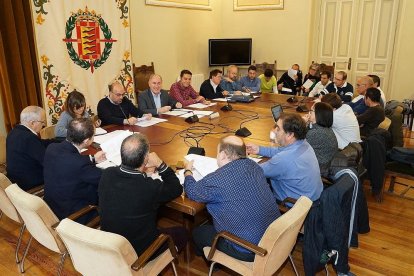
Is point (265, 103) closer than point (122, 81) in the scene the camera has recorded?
Yes

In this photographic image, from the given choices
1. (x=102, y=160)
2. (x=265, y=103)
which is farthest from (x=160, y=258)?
(x=265, y=103)

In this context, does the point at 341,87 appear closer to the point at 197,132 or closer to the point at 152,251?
the point at 197,132

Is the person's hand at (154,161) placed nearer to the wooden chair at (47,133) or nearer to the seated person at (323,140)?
the seated person at (323,140)

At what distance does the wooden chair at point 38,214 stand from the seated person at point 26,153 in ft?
2.09

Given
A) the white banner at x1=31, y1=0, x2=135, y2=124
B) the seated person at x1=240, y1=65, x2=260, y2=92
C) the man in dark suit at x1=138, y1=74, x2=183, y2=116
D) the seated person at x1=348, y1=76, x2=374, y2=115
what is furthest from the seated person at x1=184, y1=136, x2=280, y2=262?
the seated person at x1=240, y1=65, x2=260, y2=92

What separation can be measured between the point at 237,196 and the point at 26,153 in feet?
5.58

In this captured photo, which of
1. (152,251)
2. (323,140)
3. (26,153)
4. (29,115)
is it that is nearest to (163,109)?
(29,115)

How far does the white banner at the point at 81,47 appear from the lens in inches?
170

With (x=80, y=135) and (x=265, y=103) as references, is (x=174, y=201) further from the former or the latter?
(x=265, y=103)

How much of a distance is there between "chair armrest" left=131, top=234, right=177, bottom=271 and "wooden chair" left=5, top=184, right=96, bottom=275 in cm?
56

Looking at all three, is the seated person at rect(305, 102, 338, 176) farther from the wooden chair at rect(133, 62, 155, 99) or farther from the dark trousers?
the wooden chair at rect(133, 62, 155, 99)

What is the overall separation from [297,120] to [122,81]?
380 cm

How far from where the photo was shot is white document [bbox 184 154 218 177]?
2264 mm

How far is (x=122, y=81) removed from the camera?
5.41 meters
